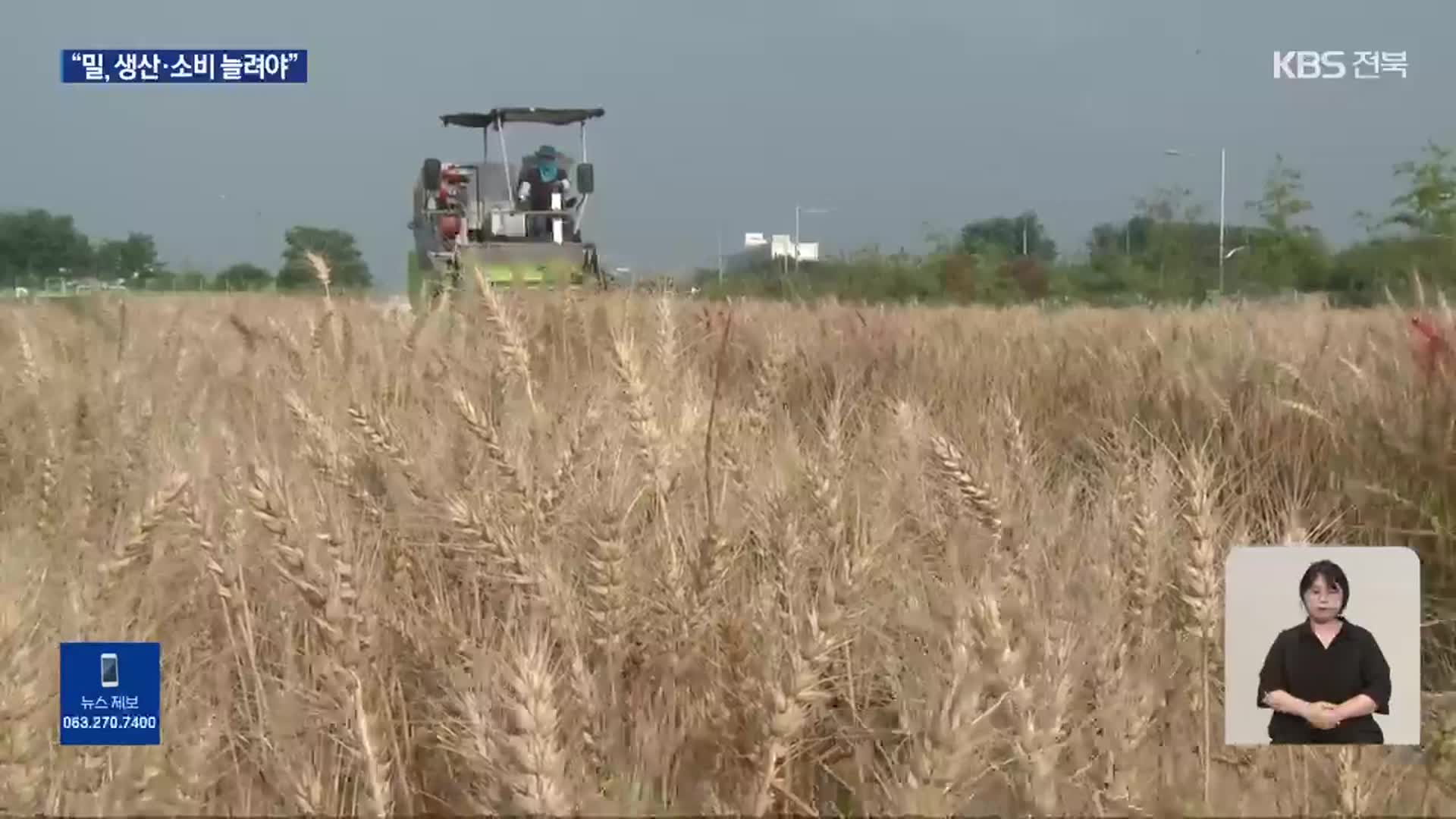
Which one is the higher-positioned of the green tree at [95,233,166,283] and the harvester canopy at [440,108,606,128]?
the harvester canopy at [440,108,606,128]

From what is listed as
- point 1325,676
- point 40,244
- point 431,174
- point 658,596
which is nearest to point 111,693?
point 658,596

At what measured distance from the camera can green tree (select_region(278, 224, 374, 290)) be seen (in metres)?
1.95

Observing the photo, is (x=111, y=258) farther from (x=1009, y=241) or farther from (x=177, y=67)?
(x=1009, y=241)

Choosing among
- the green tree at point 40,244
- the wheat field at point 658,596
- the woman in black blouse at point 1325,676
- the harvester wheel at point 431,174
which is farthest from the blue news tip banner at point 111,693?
the harvester wheel at point 431,174

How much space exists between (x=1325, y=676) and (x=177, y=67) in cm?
162

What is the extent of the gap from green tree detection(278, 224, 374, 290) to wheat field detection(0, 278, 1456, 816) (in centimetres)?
51

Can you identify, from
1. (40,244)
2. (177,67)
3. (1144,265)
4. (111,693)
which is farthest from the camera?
(1144,265)

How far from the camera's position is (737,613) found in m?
0.83

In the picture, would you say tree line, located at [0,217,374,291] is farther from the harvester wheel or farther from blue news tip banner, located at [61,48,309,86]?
the harvester wheel

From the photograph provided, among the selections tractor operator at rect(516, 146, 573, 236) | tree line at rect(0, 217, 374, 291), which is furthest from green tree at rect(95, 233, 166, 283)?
tractor operator at rect(516, 146, 573, 236)

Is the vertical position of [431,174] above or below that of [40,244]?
above

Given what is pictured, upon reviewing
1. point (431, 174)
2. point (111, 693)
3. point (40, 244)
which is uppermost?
point (431, 174)

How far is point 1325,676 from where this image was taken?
0.79m

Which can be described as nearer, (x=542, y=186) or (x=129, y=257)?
(x=129, y=257)
